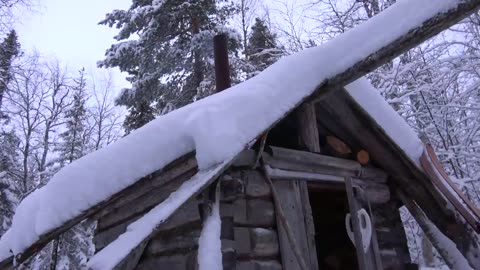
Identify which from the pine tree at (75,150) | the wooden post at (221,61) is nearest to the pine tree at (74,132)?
the pine tree at (75,150)

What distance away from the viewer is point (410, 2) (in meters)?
2.78

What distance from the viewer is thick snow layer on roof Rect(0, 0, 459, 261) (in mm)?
2725

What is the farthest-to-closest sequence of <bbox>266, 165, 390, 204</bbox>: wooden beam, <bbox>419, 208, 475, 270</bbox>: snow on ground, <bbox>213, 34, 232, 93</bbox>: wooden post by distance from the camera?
<bbox>213, 34, 232, 93</bbox>: wooden post, <bbox>419, 208, 475, 270</bbox>: snow on ground, <bbox>266, 165, 390, 204</bbox>: wooden beam

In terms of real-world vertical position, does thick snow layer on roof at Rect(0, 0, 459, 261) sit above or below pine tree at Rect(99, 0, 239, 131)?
below

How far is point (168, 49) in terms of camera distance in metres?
14.0

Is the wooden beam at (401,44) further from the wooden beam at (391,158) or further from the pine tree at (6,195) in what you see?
the pine tree at (6,195)

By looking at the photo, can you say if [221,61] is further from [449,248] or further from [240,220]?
[449,248]

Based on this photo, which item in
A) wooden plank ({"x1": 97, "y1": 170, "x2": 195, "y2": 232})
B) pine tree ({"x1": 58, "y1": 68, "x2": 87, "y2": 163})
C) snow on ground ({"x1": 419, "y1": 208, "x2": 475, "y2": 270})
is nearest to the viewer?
wooden plank ({"x1": 97, "y1": 170, "x2": 195, "y2": 232})

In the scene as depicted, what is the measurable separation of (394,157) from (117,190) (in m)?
3.08

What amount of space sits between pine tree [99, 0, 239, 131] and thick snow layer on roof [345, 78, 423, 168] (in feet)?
30.6

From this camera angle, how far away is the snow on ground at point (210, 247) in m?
2.33

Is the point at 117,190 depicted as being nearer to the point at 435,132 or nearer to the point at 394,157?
the point at 394,157

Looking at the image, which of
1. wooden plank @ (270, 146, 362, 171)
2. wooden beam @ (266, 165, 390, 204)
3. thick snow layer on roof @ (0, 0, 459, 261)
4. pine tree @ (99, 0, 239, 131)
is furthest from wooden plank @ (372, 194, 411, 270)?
pine tree @ (99, 0, 239, 131)

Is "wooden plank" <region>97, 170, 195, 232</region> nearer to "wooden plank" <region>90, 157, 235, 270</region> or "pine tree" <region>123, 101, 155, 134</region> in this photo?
"wooden plank" <region>90, 157, 235, 270</region>
